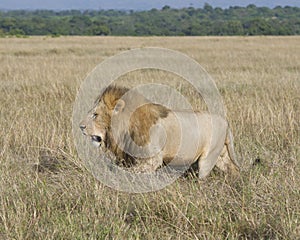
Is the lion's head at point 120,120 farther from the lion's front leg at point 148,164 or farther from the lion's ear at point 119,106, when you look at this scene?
the lion's front leg at point 148,164

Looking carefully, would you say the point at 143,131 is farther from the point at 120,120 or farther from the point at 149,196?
the point at 149,196

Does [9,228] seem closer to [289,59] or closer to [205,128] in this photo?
[205,128]

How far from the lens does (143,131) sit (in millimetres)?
3680

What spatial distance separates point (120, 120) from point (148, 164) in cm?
39

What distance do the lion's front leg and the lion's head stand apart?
0.11 metres

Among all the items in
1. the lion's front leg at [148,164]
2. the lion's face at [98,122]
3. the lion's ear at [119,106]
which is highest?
the lion's ear at [119,106]

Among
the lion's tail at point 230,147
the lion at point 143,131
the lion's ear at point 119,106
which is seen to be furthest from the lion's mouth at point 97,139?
the lion's tail at point 230,147

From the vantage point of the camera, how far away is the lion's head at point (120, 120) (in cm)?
368

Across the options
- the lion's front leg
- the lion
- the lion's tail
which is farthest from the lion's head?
the lion's tail

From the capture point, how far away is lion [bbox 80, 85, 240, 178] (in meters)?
3.69

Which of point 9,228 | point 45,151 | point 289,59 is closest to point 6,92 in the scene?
point 45,151

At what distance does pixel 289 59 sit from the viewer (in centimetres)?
1681

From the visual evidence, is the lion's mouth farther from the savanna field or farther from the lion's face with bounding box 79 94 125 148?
the savanna field

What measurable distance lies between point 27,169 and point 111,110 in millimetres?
1159
